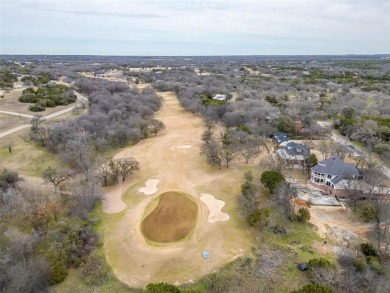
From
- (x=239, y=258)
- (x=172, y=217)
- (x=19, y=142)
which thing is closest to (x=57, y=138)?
(x=19, y=142)

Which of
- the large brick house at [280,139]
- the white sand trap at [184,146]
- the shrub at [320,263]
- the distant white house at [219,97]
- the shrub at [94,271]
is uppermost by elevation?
the distant white house at [219,97]

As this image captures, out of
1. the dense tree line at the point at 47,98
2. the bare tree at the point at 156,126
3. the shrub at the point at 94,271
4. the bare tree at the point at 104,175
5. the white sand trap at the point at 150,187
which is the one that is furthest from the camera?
the dense tree line at the point at 47,98

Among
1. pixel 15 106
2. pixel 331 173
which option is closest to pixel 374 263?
pixel 331 173

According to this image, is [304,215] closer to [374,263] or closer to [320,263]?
[320,263]

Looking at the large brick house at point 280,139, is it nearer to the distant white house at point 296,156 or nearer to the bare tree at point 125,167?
the distant white house at point 296,156

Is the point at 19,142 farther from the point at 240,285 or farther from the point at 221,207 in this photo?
the point at 240,285

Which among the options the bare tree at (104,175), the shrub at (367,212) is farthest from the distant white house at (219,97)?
the shrub at (367,212)

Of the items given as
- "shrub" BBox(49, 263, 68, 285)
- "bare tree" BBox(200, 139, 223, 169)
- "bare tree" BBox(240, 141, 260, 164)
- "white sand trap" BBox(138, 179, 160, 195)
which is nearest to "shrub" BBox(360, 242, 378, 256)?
"bare tree" BBox(240, 141, 260, 164)
